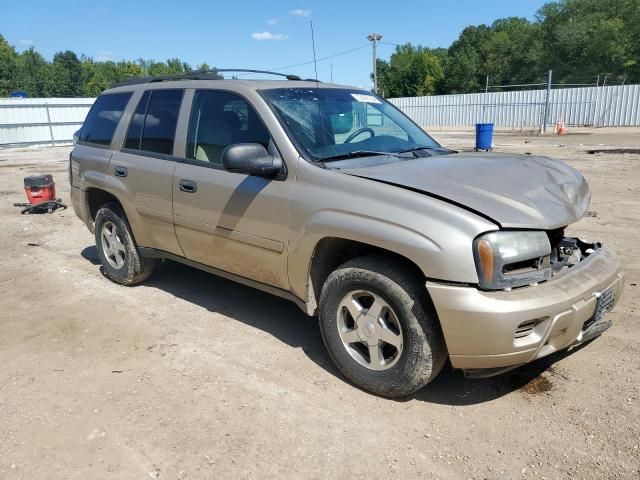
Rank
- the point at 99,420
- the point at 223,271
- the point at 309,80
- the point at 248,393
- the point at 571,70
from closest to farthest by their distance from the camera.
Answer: the point at 99,420
the point at 248,393
the point at 223,271
the point at 309,80
the point at 571,70

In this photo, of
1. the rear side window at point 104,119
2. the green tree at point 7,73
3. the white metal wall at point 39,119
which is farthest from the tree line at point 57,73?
the rear side window at point 104,119

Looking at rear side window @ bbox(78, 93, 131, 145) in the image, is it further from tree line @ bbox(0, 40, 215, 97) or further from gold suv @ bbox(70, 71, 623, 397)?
tree line @ bbox(0, 40, 215, 97)

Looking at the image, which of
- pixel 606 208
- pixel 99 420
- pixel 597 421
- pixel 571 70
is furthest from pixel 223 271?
pixel 571 70

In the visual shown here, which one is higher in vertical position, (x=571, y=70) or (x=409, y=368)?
(x=571, y=70)

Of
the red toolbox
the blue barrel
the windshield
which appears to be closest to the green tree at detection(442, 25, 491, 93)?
the blue barrel

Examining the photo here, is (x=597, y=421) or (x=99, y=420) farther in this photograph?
(x=99, y=420)

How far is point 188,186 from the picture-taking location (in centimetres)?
412

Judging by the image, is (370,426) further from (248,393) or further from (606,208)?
(606,208)

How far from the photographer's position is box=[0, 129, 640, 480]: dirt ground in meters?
2.65

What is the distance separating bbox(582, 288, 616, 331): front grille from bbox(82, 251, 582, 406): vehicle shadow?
513 mm

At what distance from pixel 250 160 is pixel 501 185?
1537 millimetres

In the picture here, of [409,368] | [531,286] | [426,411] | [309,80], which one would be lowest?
[426,411]

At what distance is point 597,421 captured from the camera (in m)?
2.89

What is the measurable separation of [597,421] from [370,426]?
4.04 ft
